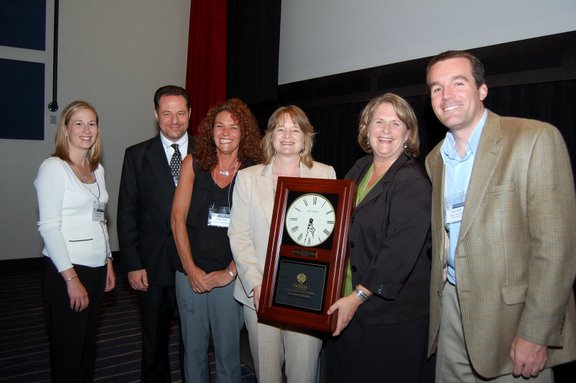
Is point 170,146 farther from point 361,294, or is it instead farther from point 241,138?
point 361,294

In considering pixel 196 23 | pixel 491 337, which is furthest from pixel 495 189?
pixel 196 23

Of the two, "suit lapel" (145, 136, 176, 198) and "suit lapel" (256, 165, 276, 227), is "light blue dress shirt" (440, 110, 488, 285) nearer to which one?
"suit lapel" (256, 165, 276, 227)

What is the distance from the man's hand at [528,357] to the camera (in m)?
1.61

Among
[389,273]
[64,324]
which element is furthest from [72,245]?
[389,273]

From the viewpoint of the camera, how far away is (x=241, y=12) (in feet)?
21.1

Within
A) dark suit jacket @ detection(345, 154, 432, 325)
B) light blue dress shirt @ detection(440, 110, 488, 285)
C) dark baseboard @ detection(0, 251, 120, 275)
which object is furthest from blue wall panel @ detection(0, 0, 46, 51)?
light blue dress shirt @ detection(440, 110, 488, 285)

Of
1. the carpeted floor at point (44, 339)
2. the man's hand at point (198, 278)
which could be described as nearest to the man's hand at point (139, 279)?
the man's hand at point (198, 278)

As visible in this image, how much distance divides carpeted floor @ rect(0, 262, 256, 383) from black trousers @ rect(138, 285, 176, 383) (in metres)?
0.41

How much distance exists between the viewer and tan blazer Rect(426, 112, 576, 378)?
61.5 inches

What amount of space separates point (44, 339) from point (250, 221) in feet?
9.73

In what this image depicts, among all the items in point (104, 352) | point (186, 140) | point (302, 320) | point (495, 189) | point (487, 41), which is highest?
point (487, 41)

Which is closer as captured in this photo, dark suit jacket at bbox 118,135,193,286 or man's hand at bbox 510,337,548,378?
man's hand at bbox 510,337,548,378

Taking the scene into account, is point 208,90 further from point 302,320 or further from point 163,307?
point 302,320

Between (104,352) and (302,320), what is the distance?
263 cm
